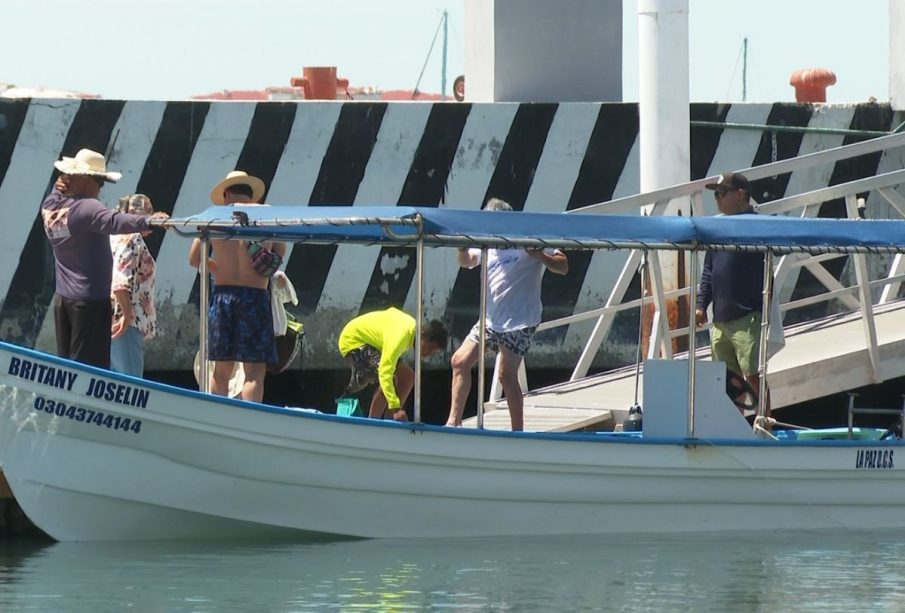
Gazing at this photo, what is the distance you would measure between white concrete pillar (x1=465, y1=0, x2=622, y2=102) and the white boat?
401 cm

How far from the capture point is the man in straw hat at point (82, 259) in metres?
11.5

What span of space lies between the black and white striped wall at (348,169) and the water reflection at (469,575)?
3459mm

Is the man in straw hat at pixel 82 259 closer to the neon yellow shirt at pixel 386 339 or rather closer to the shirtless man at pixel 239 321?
the shirtless man at pixel 239 321

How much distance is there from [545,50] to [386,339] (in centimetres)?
441

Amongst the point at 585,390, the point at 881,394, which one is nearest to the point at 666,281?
the point at 585,390

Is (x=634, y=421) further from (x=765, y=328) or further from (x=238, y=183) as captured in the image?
(x=238, y=183)

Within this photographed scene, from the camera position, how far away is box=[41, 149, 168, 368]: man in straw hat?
11.5 meters

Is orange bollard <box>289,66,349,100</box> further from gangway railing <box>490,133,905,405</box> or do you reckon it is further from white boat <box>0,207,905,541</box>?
white boat <box>0,207,905,541</box>

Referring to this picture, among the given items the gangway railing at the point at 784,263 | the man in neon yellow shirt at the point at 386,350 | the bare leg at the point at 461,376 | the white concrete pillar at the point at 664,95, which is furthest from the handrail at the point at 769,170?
the man in neon yellow shirt at the point at 386,350

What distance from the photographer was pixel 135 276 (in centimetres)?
1251

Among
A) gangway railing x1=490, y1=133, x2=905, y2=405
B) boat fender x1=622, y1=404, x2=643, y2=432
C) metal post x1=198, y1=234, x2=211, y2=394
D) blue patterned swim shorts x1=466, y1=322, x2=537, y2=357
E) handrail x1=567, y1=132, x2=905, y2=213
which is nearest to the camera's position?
metal post x1=198, y1=234, x2=211, y2=394

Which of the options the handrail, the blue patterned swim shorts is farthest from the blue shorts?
the handrail

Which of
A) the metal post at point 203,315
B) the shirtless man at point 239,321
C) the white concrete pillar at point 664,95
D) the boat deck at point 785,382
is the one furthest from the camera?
the white concrete pillar at point 664,95

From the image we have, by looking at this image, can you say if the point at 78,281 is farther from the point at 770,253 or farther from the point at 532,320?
the point at 770,253
